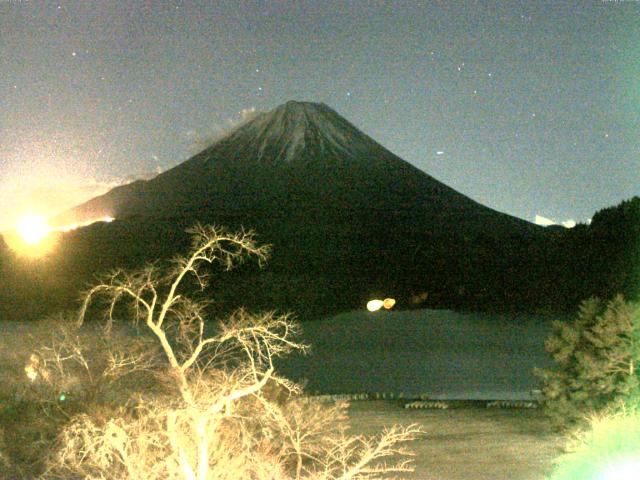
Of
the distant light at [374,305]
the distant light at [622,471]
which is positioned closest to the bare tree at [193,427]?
the distant light at [622,471]

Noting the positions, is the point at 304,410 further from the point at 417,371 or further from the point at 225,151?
the point at 225,151

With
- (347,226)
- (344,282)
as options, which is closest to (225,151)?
(347,226)

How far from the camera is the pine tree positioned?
12.1 m

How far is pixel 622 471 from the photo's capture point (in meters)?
8.38

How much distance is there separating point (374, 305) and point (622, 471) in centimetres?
3956

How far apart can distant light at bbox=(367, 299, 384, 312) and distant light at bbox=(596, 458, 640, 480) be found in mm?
37891

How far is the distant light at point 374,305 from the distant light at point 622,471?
124ft

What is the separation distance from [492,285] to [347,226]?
27.1m

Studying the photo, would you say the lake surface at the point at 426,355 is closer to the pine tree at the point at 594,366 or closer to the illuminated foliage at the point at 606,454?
the pine tree at the point at 594,366

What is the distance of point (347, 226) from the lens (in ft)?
237

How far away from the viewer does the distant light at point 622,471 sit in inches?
324

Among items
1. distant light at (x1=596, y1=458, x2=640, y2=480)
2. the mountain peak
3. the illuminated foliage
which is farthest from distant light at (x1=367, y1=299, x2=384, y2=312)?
the mountain peak

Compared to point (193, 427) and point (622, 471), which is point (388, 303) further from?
point (193, 427)

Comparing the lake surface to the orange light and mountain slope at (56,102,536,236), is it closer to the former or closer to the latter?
the orange light
